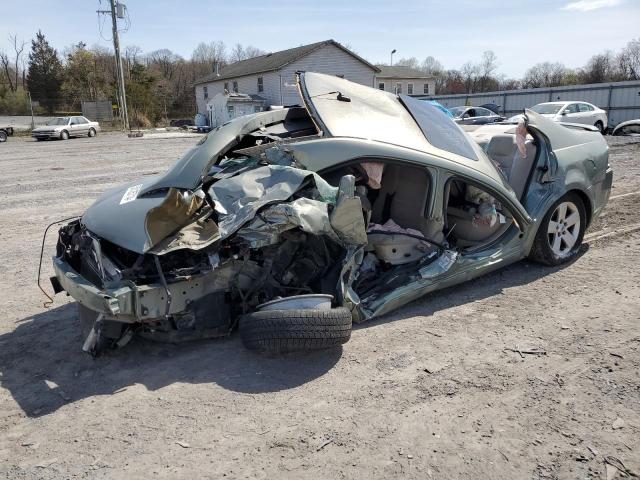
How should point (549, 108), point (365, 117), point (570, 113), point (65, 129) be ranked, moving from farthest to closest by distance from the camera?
point (65, 129) < point (570, 113) < point (549, 108) < point (365, 117)

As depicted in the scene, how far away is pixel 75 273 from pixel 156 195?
796mm

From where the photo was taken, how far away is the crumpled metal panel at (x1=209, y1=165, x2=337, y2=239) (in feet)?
11.4

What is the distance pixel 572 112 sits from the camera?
72.3 ft

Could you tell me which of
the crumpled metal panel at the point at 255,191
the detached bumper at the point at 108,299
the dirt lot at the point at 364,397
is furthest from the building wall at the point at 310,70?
the detached bumper at the point at 108,299

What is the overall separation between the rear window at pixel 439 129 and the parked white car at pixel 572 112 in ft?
58.8

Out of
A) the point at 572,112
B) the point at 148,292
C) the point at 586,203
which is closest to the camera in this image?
the point at 148,292

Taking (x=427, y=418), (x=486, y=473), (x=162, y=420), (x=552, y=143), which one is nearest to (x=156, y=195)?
(x=162, y=420)

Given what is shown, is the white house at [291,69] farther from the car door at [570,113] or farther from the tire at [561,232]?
the tire at [561,232]

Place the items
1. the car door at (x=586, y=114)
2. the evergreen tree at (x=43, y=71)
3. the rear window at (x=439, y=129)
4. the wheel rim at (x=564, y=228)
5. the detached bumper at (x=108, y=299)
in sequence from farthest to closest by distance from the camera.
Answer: the evergreen tree at (x=43, y=71) → the car door at (x=586, y=114) → the wheel rim at (x=564, y=228) → the rear window at (x=439, y=129) → the detached bumper at (x=108, y=299)

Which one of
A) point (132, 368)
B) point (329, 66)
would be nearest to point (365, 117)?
point (132, 368)

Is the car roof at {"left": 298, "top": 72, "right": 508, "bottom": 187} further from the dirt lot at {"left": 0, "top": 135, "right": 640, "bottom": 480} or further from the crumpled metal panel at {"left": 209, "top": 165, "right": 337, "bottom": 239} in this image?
the dirt lot at {"left": 0, "top": 135, "right": 640, "bottom": 480}

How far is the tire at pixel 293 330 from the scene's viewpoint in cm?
330

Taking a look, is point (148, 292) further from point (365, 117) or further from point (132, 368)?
point (365, 117)

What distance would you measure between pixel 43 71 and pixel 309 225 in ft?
210
